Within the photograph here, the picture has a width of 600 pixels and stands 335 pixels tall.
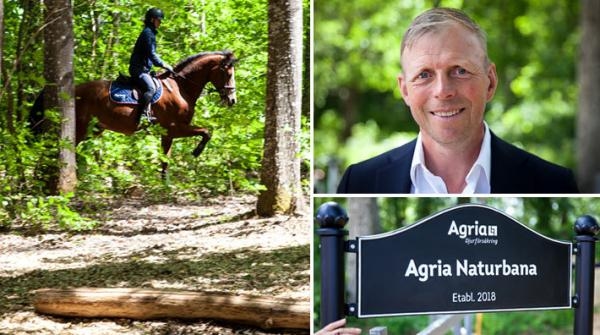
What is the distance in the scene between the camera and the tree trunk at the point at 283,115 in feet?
14.1

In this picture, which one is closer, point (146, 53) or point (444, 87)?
point (444, 87)

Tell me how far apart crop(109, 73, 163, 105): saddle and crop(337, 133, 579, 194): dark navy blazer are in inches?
36.1

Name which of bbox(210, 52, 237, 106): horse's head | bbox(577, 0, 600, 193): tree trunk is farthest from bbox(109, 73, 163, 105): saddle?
bbox(577, 0, 600, 193): tree trunk

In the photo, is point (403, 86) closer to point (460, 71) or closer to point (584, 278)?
point (460, 71)

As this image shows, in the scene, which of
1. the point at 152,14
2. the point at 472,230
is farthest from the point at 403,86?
the point at 152,14

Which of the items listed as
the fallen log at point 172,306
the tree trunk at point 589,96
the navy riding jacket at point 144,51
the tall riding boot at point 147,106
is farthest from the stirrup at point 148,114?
the tree trunk at point 589,96

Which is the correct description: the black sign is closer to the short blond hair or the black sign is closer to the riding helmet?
the short blond hair

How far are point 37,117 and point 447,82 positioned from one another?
5.57ft

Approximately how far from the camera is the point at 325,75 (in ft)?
24.3

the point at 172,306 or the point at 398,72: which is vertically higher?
the point at 398,72

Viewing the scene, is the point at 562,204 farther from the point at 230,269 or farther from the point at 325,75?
the point at 230,269

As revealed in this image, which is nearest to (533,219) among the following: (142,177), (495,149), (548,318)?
(548,318)

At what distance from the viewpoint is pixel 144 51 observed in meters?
4.08

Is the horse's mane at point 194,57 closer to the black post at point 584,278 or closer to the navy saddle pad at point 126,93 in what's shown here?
the navy saddle pad at point 126,93
